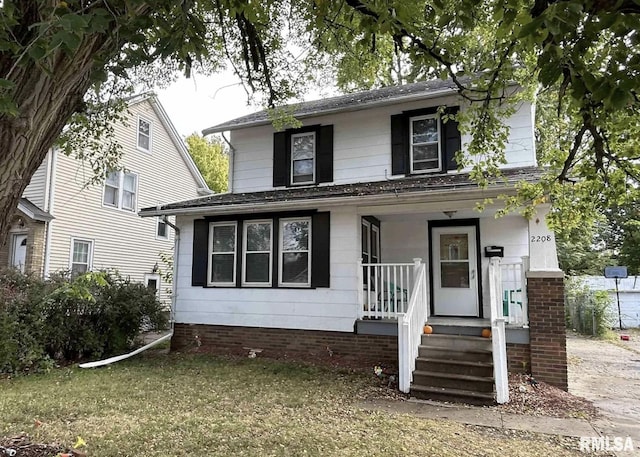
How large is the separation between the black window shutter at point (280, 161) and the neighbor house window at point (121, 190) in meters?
6.61

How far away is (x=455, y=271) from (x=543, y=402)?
3.68 meters

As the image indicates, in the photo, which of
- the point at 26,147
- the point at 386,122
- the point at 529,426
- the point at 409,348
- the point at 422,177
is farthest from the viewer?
the point at 386,122

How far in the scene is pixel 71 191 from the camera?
12.8 meters

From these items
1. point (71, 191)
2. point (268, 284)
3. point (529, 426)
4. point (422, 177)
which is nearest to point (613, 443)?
point (529, 426)

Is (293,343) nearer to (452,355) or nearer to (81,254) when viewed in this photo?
(452,355)

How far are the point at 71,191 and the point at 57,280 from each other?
16.8ft

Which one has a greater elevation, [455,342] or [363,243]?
[363,243]

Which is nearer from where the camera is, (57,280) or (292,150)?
(57,280)

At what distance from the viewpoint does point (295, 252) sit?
8.93 metres

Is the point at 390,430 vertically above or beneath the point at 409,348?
beneath

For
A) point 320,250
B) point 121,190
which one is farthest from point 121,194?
point 320,250

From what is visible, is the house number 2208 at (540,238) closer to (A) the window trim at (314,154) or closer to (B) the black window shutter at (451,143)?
(B) the black window shutter at (451,143)

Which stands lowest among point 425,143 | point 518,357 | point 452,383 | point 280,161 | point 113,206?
point 452,383

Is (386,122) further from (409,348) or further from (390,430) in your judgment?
(390,430)
